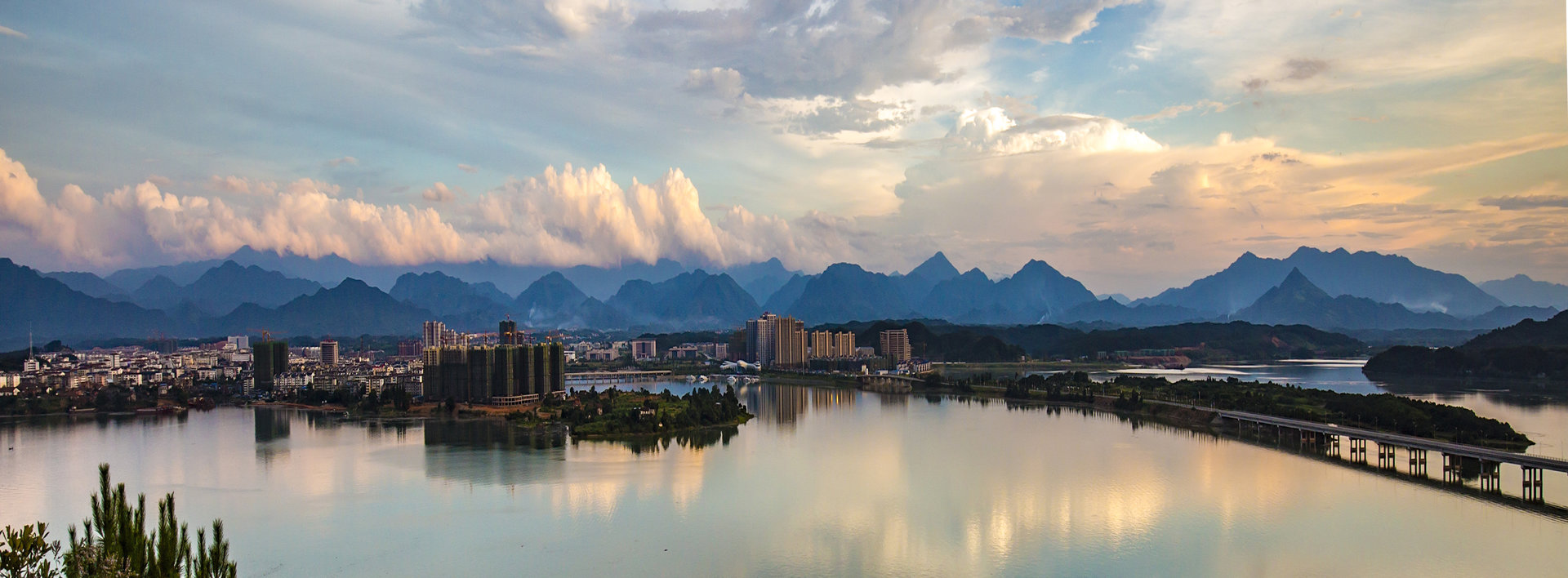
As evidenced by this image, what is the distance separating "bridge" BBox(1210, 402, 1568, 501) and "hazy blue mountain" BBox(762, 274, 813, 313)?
5372 inches

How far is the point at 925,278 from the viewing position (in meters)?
169

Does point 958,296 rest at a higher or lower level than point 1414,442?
higher

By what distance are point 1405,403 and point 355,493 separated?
20719mm

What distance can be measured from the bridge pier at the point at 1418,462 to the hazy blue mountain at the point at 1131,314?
99568 mm

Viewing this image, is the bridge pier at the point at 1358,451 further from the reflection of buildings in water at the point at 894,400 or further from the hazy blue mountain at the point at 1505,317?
the hazy blue mountain at the point at 1505,317

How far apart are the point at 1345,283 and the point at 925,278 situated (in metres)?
68.2

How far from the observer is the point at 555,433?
20750mm

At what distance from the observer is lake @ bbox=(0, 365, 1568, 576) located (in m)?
9.95

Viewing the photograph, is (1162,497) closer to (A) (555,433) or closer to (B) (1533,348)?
(A) (555,433)

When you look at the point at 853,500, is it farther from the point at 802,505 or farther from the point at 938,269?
the point at 938,269

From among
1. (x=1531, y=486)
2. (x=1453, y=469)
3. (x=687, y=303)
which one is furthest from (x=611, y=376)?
(x=687, y=303)

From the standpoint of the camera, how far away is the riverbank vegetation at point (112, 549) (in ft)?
12.1

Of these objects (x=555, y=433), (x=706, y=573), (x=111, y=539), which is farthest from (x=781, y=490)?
(x=111, y=539)

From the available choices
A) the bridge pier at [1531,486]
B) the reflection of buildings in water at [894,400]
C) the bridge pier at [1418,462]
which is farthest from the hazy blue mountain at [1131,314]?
the bridge pier at [1531,486]
